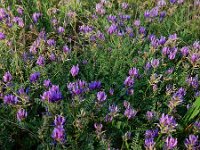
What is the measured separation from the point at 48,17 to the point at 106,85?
1.25m

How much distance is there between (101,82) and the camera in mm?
2592

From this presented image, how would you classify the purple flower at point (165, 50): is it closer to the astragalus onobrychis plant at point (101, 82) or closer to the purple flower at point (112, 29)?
the astragalus onobrychis plant at point (101, 82)

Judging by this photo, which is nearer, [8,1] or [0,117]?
[0,117]

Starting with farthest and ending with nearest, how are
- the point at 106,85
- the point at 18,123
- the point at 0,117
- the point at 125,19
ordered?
1. the point at 125,19
2. the point at 106,85
3. the point at 0,117
4. the point at 18,123

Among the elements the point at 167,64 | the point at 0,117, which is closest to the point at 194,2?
the point at 167,64

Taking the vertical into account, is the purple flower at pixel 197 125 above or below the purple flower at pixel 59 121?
below

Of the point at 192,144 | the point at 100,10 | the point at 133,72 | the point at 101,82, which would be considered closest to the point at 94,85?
the point at 101,82

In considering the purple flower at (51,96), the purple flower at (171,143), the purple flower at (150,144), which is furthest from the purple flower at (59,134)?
the purple flower at (171,143)

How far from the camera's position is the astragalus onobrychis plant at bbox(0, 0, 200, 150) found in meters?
2.12

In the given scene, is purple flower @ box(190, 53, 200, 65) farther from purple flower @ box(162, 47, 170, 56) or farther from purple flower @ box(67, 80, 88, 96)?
purple flower @ box(67, 80, 88, 96)

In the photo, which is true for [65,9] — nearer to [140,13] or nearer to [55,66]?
[140,13]

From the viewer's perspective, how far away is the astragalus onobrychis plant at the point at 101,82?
2123mm

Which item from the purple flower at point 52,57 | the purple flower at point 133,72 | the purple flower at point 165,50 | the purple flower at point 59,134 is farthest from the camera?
the purple flower at point 165,50

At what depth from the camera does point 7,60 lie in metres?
2.74
